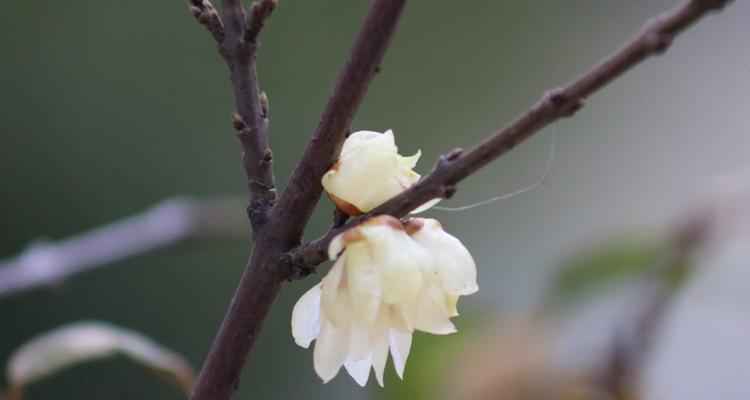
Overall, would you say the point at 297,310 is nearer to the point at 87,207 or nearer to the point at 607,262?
the point at 607,262

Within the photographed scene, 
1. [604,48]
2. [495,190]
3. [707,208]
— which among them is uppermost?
[604,48]

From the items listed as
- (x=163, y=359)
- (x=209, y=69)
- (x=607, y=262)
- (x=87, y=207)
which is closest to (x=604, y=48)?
(x=209, y=69)

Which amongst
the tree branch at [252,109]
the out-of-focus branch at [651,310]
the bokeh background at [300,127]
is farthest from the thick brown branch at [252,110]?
the bokeh background at [300,127]

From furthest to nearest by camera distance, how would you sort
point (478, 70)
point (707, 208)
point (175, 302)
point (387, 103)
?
point (478, 70), point (387, 103), point (175, 302), point (707, 208)

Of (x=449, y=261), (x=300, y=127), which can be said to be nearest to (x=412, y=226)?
(x=449, y=261)

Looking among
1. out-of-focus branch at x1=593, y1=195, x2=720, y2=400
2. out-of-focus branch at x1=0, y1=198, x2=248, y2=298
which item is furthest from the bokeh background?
out-of-focus branch at x1=593, y1=195, x2=720, y2=400

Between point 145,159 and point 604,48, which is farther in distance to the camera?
point 604,48

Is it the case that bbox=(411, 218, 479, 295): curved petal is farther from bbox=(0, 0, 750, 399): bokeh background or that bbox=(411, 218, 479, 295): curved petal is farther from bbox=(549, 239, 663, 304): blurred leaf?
bbox=(0, 0, 750, 399): bokeh background

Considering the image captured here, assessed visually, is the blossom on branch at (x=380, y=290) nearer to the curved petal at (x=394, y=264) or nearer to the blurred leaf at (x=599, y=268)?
the curved petal at (x=394, y=264)
